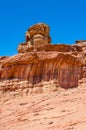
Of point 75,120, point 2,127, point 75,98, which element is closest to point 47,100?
point 75,98

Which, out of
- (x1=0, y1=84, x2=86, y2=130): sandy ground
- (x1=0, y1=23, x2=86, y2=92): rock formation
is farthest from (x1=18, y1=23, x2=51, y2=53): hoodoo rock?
(x1=0, y1=84, x2=86, y2=130): sandy ground

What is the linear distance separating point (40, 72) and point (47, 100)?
6.13 m

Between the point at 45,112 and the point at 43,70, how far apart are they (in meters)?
9.58

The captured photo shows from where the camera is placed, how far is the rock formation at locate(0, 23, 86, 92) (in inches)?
1292

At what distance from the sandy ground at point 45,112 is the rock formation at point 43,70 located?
4.78ft

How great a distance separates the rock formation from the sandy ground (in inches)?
57.4

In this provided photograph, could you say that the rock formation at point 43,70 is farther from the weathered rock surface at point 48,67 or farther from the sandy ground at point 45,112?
the sandy ground at point 45,112

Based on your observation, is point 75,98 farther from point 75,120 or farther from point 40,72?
point 40,72

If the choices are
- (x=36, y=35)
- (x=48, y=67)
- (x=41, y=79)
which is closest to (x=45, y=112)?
(x=41, y=79)

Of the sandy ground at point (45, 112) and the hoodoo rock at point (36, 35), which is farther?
the hoodoo rock at point (36, 35)

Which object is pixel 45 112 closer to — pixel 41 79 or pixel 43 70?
pixel 41 79

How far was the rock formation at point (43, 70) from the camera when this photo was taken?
32812 millimetres

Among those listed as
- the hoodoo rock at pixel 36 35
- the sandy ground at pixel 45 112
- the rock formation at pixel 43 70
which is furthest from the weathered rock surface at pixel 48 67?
the hoodoo rock at pixel 36 35

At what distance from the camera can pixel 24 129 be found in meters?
21.7
